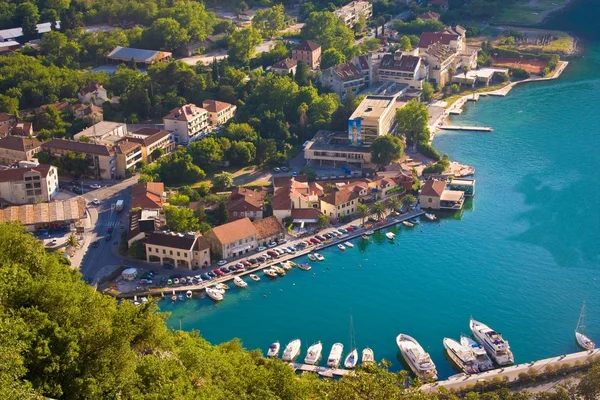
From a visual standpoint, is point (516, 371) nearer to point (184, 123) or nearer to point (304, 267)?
point (304, 267)

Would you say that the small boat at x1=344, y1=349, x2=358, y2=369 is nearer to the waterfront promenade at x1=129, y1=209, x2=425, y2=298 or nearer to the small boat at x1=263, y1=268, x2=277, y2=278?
the small boat at x1=263, y1=268, x2=277, y2=278

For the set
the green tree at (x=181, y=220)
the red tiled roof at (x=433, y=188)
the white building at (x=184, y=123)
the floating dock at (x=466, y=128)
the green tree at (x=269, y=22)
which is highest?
the green tree at (x=269, y=22)

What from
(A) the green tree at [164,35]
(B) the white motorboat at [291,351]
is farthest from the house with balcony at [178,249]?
(A) the green tree at [164,35]

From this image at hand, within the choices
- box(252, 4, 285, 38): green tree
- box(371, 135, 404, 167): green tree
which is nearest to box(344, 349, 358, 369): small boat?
box(371, 135, 404, 167): green tree

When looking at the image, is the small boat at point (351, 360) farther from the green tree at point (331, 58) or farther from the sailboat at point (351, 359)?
the green tree at point (331, 58)

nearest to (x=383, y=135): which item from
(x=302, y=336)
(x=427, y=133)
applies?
(x=427, y=133)

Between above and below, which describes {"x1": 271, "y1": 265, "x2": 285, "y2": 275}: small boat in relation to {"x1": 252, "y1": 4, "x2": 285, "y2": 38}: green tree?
below
